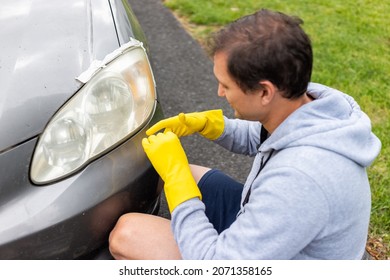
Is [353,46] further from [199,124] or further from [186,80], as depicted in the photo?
[199,124]

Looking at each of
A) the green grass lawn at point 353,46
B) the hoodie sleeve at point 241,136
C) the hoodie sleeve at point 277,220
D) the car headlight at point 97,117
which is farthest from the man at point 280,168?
the green grass lawn at point 353,46

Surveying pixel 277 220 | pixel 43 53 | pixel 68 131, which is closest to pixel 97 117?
pixel 68 131

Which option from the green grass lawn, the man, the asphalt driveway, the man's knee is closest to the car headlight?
the man

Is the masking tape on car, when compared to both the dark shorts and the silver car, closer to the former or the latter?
the silver car

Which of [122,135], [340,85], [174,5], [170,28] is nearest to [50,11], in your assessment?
[122,135]

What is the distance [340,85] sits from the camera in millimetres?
3385

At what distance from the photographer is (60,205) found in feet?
4.64

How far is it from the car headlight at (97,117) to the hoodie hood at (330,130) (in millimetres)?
449

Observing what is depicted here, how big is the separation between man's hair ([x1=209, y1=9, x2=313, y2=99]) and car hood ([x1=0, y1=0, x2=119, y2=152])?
48 cm

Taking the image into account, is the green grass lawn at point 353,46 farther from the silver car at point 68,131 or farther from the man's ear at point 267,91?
the silver car at point 68,131

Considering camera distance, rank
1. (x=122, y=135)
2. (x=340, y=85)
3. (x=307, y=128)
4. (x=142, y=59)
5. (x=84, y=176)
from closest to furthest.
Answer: (x=307, y=128) → (x=84, y=176) → (x=122, y=135) → (x=142, y=59) → (x=340, y=85)

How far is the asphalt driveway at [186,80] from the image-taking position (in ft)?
8.95
